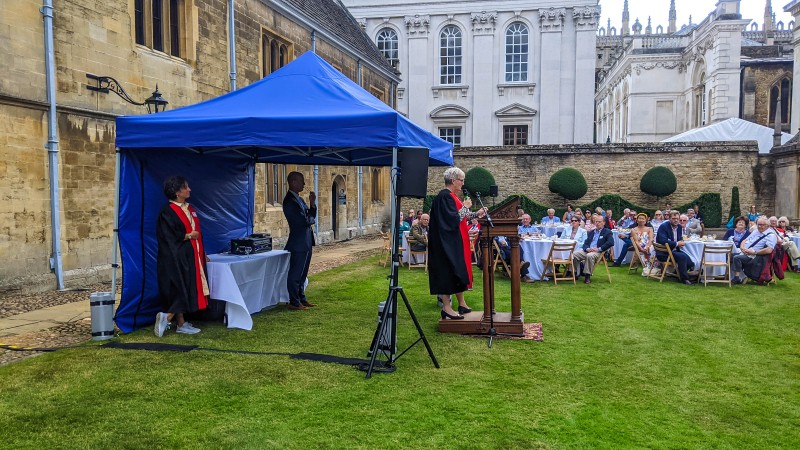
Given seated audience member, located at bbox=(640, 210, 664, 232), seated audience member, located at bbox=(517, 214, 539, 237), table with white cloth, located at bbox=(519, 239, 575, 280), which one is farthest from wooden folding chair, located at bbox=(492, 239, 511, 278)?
seated audience member, located at bbox=(640, 210, 664, 232)

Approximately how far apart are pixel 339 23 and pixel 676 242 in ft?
53.0

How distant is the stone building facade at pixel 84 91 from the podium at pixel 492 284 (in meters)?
6.81

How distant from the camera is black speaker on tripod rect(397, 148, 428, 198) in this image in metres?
5.00

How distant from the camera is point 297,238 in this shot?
7781 mm

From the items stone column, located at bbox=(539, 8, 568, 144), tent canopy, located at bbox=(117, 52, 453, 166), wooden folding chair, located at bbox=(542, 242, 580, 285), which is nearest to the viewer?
tent canopy, located at bbox=(117, 52, 453, 166)

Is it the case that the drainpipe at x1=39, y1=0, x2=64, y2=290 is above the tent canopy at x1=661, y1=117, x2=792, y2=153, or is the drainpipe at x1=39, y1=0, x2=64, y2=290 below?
below

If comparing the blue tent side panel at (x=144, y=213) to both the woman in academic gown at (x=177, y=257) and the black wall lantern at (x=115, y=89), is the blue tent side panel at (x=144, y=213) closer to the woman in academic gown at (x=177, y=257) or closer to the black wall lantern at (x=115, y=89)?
the woman in academic gown at (x=177, y=257)

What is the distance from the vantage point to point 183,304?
6.13 metres

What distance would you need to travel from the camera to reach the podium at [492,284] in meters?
6.14

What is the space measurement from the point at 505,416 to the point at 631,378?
5.36 ft

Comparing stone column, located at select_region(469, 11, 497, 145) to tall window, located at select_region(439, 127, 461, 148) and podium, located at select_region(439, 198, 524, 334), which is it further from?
podium, located at select_region(439, 198, 524, 334)

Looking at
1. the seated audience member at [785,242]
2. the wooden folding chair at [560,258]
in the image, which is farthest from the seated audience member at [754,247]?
the wooden folding chair at [560,258]

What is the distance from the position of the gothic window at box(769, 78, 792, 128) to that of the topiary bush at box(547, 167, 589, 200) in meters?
20.9

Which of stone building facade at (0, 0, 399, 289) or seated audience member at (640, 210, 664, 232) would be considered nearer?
stone building facade at (0, 0, 399, 289)
